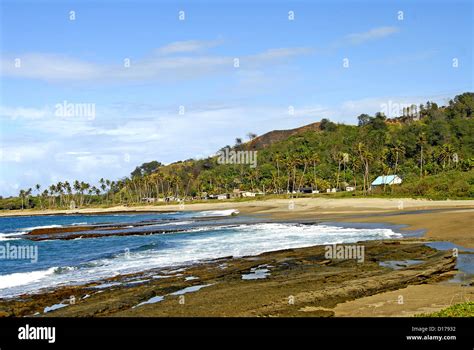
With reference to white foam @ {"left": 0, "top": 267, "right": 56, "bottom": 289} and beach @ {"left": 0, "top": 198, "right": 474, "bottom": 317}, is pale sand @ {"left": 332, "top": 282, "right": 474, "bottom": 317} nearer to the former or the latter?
beach @ {"left": 0, "top": 198, "right": 474, "bottom": 317}

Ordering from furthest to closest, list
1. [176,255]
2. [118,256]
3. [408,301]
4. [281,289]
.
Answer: [118,256]
[176,255]
[281,289]
[408,301]

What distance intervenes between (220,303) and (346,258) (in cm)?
925

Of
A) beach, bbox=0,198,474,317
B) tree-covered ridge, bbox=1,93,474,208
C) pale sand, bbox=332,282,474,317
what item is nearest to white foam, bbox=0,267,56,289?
beach, bbox=0,198,474,317

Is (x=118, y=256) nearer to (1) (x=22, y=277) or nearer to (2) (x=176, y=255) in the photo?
(2) (x=176, y=255)

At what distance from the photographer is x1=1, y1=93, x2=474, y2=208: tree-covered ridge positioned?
9279 centimetres

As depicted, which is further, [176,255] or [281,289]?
[176,255]

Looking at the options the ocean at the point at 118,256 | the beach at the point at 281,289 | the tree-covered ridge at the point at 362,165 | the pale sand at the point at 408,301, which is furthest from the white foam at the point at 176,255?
the tree-covered ridge at the point at 362,165

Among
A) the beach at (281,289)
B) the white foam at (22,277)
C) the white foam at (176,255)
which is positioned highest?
the beach at (281,289)

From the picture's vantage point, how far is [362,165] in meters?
127

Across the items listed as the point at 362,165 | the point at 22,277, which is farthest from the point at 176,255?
the point at 362,165

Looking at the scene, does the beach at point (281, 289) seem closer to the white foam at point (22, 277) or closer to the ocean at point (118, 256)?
the ocean at point (118, 256)

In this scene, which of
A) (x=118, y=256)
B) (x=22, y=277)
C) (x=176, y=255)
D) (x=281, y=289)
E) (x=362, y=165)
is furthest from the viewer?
(x=362, y=165)

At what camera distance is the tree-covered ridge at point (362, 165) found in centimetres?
9279
